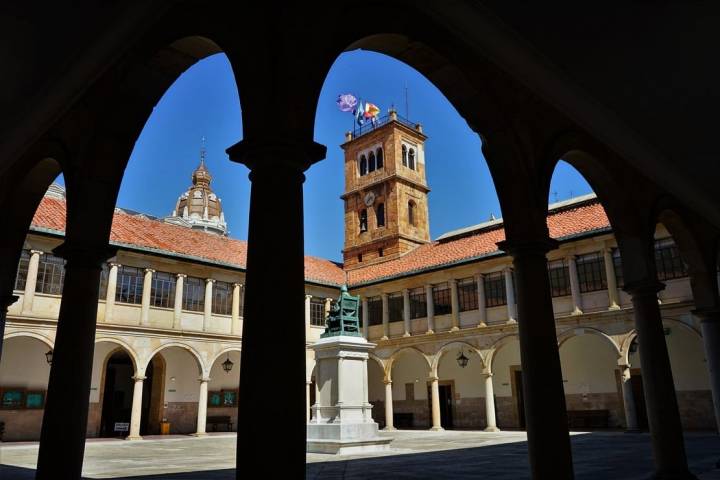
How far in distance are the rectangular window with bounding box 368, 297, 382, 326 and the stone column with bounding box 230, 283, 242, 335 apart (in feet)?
23.0

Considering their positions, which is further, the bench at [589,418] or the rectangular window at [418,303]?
the rectangular window at [418,303]

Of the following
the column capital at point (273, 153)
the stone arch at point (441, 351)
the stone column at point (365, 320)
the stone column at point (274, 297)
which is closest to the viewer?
the stone column at point (274, 297)

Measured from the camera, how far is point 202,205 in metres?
79.2

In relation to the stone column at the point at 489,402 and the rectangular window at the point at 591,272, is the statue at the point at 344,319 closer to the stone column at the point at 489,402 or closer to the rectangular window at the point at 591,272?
the rectangular window at the point at 591,272

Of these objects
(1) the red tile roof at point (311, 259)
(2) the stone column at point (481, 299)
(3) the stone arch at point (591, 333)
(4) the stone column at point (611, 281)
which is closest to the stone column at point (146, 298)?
(1) the red tile roof at point (311, 259)

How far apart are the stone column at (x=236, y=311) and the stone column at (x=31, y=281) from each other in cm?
869

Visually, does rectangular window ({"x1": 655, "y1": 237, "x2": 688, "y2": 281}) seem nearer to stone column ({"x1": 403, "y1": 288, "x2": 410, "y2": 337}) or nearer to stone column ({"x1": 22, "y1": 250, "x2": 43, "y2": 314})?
stone column ({"x1": 403, "y1": 288, "x2": 410, "y2": 337})

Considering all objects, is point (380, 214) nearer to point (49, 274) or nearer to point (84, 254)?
point (49, 274)

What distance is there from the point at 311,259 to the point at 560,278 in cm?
1595

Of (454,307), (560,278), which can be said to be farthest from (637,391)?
(454,307)

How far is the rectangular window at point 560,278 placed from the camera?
23.8m

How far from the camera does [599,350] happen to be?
79.5 ft

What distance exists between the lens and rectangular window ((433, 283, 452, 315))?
27703 millimetres

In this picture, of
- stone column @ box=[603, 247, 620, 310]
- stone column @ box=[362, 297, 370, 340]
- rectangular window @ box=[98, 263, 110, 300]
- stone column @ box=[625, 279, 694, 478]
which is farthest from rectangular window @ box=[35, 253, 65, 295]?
stone column @ box=[603, 247, 620, 310]
